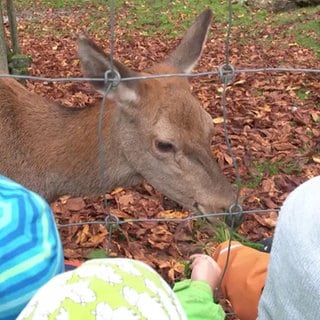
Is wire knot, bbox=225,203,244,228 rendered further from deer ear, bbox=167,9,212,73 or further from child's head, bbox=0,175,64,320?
child's head, bbox=0,175,64,320

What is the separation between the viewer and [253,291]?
2.42 metres

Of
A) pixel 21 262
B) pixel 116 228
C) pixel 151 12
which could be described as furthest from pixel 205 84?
pixel 151 12

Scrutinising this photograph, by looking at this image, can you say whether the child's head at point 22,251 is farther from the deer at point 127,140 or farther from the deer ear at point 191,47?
the deer ear at point 191,47

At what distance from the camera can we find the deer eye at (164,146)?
3.08 m

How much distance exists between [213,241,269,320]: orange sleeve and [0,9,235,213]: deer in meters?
0.53

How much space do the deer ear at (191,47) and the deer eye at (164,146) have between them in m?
0.48

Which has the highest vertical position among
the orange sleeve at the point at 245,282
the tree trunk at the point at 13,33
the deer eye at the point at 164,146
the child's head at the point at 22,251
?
the child's head at the point at 22,251

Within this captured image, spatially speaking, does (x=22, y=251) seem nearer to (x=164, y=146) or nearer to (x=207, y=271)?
(x=207, y=271)

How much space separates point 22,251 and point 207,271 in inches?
41.9

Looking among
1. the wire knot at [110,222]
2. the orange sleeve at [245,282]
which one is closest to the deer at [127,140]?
the wire knot at [110,222]

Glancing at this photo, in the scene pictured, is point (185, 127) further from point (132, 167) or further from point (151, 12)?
point (151, 12)

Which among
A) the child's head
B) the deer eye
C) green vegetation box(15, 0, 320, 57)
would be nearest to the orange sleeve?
the deer eye

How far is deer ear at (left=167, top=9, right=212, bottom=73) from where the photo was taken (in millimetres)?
3379

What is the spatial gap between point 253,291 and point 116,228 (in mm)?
1611
